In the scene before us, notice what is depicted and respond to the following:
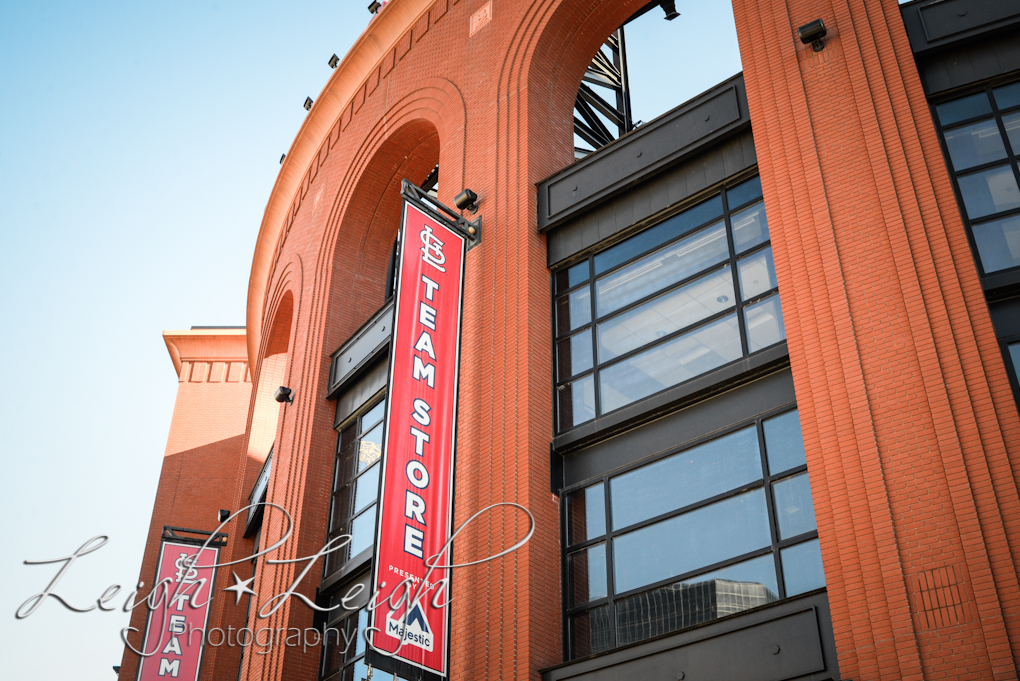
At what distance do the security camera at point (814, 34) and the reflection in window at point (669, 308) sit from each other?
1.87 meters

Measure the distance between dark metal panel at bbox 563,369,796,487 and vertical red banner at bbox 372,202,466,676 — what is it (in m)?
1.86

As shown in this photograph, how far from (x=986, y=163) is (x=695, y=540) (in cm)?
556

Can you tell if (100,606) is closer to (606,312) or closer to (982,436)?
(606,312)

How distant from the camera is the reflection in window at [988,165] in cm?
1056

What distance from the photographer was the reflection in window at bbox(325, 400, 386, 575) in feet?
56.0

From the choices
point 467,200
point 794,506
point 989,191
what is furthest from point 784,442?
point 467,200

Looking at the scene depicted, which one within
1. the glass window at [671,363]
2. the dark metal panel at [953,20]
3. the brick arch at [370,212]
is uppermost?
the brick arch at [370,212]

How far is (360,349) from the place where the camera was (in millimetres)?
18953

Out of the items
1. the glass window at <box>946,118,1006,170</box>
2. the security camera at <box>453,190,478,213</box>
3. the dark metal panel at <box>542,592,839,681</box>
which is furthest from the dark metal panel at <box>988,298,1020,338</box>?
the security camera at <box>453,190,478,213</box>

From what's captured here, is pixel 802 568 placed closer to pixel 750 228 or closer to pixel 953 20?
pixel 750 228

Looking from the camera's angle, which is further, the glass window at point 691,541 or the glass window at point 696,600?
the glass window at point 691,541

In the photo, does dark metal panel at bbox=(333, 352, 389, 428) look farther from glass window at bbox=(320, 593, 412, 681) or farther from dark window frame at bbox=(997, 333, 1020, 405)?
dark window frame at bbox=(997, 333, 1020, 405)

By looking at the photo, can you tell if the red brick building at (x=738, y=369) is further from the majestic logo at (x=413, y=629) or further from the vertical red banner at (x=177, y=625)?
the vertical red banner at (x=177, y=625)

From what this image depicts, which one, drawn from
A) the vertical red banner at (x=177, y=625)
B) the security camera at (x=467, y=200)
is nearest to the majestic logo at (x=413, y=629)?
the security camera at (x=467, y=200)
